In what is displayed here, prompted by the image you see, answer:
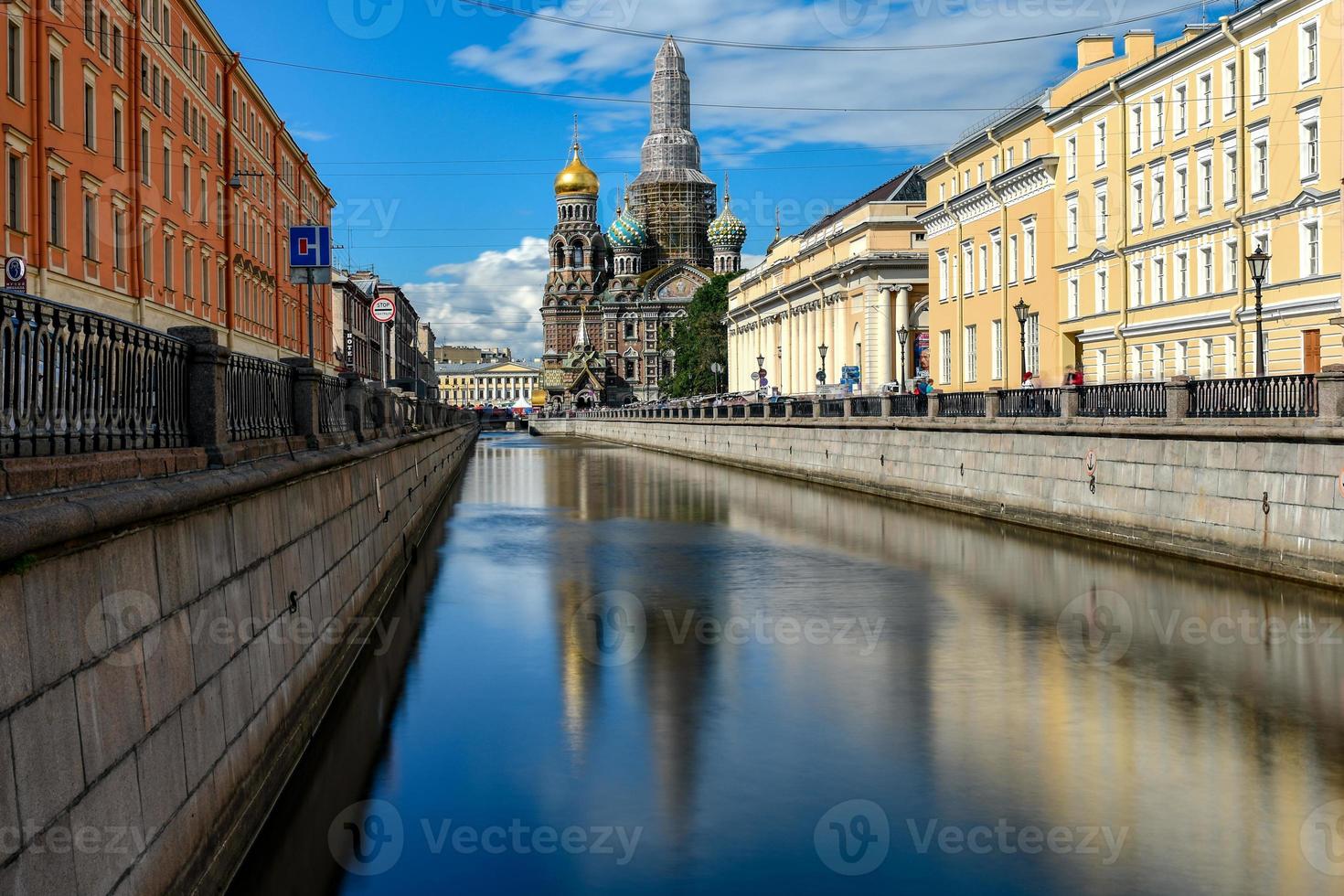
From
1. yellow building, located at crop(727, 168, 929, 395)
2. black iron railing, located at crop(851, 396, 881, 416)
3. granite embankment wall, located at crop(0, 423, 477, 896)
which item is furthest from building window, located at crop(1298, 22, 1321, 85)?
yellow building, located at crop(727, 168, 929, 395)

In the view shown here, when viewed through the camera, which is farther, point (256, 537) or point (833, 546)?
point (833, 546)

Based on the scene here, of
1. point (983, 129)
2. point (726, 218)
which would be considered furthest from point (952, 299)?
point (726, 218)

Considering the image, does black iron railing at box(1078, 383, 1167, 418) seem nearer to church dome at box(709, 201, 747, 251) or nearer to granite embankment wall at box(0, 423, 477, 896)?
granite embankment wall at box(0, 423, 477, 896)

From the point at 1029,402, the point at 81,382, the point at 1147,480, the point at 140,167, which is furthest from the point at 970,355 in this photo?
the point at 81,382

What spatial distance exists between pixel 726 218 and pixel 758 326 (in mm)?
84392

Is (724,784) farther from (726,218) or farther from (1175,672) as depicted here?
(726,218)

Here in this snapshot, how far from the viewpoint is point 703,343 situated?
132000 mm

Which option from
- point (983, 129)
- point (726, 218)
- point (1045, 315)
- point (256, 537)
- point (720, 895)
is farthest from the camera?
point (726, 218)

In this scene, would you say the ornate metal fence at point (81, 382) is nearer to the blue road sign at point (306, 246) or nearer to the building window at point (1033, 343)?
the blue road sign at point (306, 246)

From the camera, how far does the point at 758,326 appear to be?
109 meters

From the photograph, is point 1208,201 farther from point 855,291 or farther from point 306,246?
point 855,291

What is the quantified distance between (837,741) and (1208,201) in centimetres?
3388

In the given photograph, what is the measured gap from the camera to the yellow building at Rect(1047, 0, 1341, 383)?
117 ft

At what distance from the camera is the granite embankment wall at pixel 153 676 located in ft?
18.0
